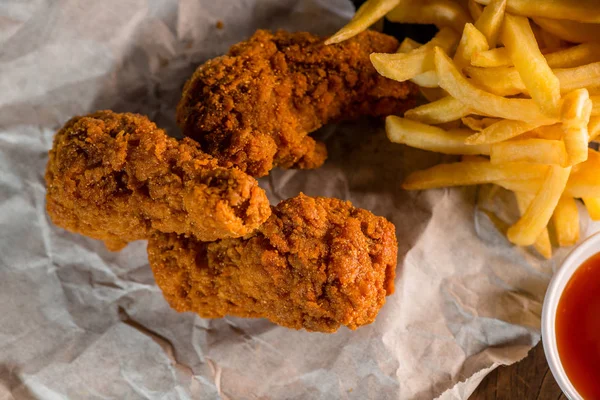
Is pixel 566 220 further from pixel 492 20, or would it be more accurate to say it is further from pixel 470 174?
pixel 492 20

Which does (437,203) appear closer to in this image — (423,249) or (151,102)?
(423,249)

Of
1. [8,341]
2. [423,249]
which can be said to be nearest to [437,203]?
[423,249]

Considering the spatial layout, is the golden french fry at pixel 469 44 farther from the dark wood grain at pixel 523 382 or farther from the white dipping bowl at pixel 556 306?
the dark wood grain at pixel 523 382

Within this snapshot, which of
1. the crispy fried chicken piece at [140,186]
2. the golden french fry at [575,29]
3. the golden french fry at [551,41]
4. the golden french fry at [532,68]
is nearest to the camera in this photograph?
the crispy fried chicken piece at [140,186]

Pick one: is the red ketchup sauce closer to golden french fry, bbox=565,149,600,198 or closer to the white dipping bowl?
the white dipping bowl

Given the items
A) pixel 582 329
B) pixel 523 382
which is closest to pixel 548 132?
pixel 582 329

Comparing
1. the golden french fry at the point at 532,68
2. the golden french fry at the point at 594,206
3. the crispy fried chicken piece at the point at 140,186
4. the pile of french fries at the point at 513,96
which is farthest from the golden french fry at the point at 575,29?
the crispy fried chicken piece at the point at 140,186

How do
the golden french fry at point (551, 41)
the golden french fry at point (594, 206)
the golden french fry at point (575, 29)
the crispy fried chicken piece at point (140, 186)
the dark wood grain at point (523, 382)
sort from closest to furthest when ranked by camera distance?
the crispy fried chicken piece at point (140, 186) → the golden french fry at point (575, 29) → the golden french fry at point (551, 41) → the golden french fry at point (594, 206) → the dark wood grain at point (523, 382)
